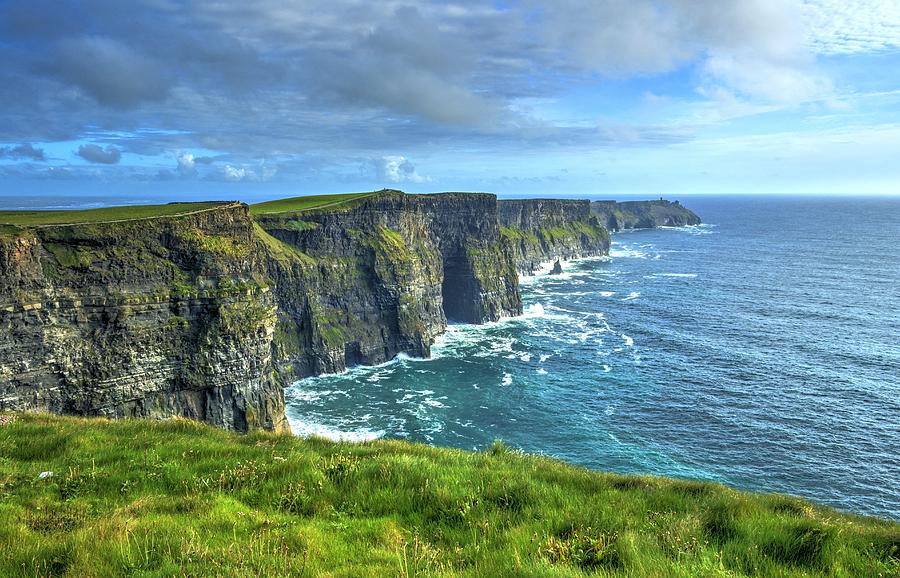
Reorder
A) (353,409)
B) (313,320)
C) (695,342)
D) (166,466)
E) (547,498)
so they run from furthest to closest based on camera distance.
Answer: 1. (695,342)
2. (313,320)
3. (353,409)
4. (166,466)
5. (547,498)

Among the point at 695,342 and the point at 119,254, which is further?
the point at 695,342

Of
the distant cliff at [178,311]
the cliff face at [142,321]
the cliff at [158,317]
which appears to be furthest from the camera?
the distant cliff at [178,311]

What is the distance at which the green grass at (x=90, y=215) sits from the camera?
44562 millimetres

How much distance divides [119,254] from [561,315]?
83.1m

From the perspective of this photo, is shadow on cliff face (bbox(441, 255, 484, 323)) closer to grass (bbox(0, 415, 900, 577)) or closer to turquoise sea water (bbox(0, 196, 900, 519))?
turquoise sea water (bbox(0, 196, 900, 519))

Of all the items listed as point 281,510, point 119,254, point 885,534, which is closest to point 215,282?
point 119,254

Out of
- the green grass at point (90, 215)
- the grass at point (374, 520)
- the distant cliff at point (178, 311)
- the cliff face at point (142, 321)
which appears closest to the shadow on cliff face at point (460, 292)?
the distant cliff at point (178, 311)

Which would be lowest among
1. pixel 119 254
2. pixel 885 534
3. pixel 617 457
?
pixel 617 457

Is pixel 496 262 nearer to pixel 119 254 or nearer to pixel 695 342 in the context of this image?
pixel 695 342

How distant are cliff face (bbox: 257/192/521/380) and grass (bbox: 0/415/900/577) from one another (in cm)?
6009

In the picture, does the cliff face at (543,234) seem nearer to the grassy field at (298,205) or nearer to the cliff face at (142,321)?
the grassy field at (298,205)

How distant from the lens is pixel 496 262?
114 meters

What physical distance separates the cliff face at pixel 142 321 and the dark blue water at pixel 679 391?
452 inches

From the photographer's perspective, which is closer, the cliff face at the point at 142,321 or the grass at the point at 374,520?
the grass at the point at 374,520
